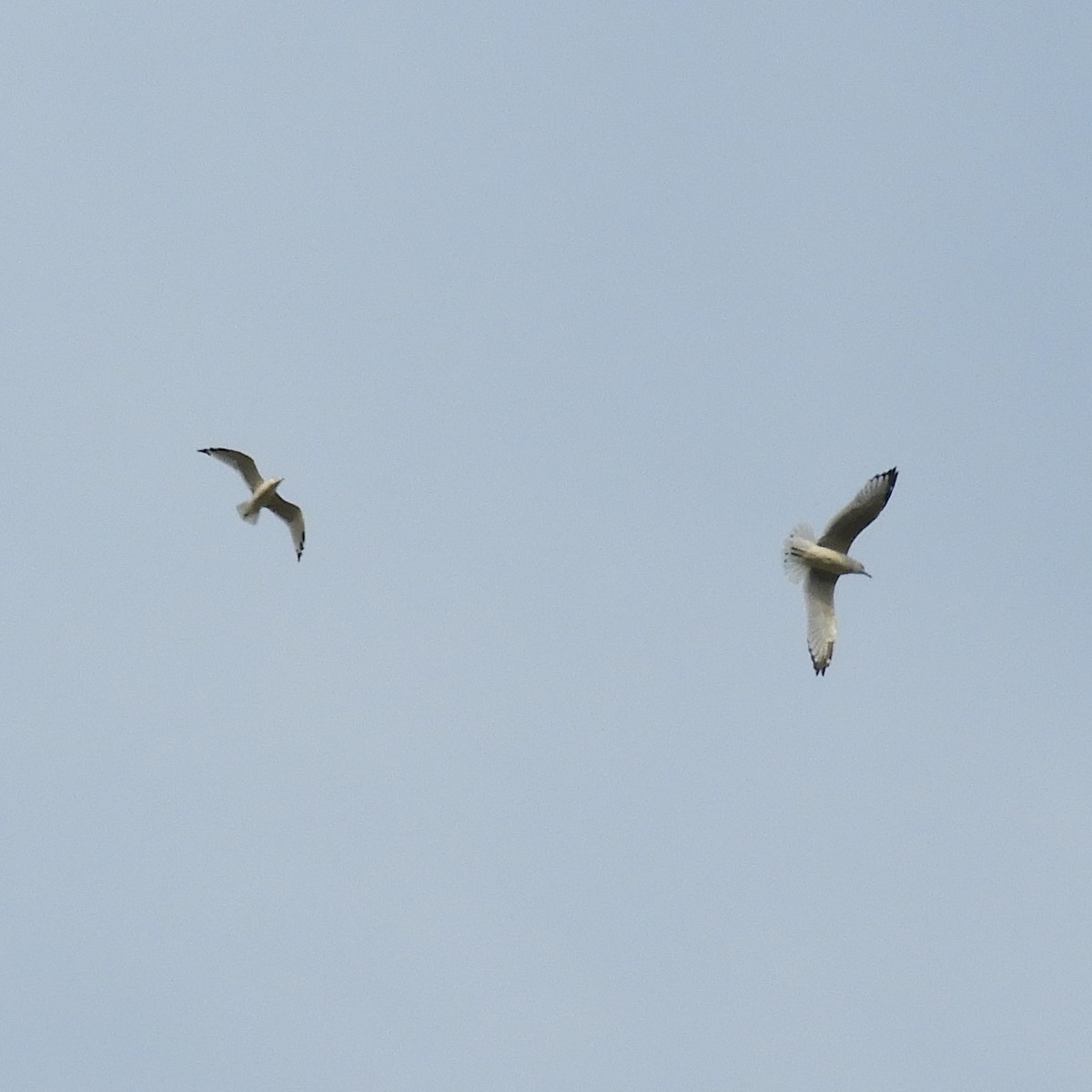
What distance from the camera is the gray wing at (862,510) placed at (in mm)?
34375

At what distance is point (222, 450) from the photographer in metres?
37.8

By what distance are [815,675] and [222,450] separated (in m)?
10.7

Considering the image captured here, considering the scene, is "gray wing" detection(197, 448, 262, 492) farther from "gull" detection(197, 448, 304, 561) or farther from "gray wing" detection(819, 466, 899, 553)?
"gray wing" detection(819, 466, 899, 553)

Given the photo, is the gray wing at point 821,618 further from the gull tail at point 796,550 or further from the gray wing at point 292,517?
the gray wing at point 292,517

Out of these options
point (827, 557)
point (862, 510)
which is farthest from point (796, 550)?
point (862, 510)

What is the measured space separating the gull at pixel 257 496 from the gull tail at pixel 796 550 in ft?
28.9

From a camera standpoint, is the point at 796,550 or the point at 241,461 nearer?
the point at 796,550

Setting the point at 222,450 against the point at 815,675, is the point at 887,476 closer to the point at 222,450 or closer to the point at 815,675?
the point at 815,675

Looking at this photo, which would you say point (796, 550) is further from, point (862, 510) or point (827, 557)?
point (862, 510)

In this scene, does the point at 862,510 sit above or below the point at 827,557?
above

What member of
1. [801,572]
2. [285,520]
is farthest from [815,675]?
[285,520]

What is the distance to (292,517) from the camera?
130ft

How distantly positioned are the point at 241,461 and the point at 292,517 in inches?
73.9

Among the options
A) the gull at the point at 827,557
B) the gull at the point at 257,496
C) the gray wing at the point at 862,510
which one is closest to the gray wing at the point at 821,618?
the gull at the point at 827,557
